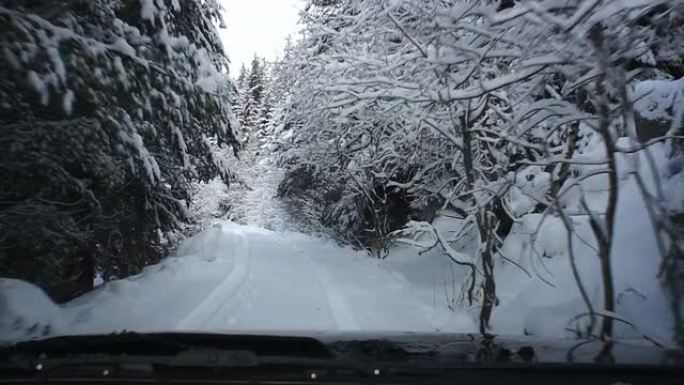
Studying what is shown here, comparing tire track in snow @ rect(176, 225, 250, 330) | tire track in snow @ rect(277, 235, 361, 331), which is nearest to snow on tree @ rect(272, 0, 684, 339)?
tire track in snow @ rect(277, 235, 361, 331)

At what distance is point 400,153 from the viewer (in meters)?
11.0

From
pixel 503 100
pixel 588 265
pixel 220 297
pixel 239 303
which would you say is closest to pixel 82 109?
pixel 503 100

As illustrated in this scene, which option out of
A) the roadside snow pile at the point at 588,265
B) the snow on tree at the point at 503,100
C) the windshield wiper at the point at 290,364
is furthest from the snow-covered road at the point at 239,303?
the windshield wiper at the point at 290,364

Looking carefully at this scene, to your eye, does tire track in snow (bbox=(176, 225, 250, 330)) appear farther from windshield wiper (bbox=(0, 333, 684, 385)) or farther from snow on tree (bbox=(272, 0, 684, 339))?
windshield wiper (bbox=(0, 333, 684, 385))

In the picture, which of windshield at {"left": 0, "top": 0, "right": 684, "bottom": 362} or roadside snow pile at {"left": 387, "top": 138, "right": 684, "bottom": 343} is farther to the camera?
roadside snow pile at {"left": 387, "top": 138, "right": 684, "bottom": 343}

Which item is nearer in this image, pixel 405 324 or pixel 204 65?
pixel 204 65

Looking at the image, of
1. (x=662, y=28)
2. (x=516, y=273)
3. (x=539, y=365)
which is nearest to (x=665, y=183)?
(x=662, y=28)

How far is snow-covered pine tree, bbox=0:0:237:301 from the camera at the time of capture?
560 cm

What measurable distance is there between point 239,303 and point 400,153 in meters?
4.19

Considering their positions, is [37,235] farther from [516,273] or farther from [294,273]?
[294,273]

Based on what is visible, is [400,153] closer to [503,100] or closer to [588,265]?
[503,100]

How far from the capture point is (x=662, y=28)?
15.6 feet

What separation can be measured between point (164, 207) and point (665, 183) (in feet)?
29.4

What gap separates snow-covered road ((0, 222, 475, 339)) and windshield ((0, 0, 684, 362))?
0.06 meters
